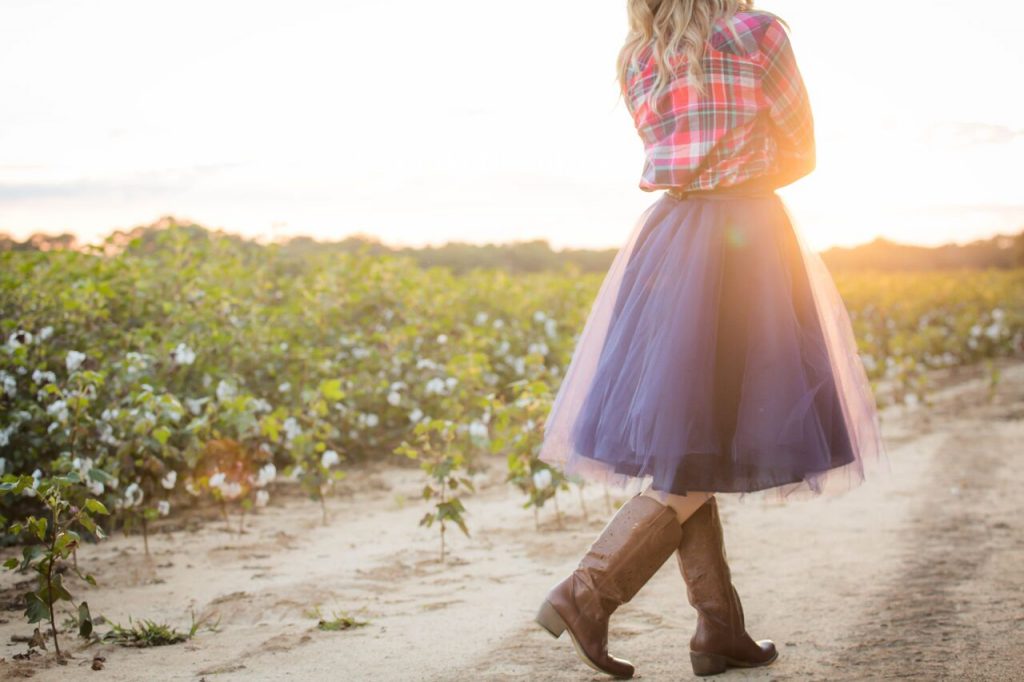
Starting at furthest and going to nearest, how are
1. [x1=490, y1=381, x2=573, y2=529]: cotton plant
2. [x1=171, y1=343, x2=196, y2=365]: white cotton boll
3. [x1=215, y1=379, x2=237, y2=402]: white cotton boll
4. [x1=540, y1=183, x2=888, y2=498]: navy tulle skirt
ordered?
[x1=171, y1=343, x2=196, y2=365]: white cotton boll, [x1=215, y1=379, x2=237, y2=402]: white cotton boll, [x1=490, y1=381, x2=573, y2=529]: cotton plant, [x1=540, y1=183, x2=888, y2=498]: navy tulle skirt

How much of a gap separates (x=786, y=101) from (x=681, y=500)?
101 centimetres

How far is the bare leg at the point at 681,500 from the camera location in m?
2.34

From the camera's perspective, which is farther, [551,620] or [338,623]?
[338,623]

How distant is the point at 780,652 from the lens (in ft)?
8.86

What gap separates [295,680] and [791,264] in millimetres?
1678

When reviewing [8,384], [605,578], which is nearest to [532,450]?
[605,578]

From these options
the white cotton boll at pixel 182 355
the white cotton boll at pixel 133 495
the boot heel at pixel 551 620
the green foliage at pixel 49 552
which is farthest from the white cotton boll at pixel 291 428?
the boot heel at pixel 551 620

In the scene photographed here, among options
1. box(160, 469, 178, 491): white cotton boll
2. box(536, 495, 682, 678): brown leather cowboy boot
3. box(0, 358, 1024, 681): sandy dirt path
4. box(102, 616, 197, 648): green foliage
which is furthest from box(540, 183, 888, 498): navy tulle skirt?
box(160, 469, 178, 491): white cotton boll

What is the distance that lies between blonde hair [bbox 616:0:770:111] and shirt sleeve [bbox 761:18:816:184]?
0.34 feet

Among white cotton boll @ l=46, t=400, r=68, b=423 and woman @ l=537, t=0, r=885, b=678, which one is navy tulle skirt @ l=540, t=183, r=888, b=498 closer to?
woman @ l=537, t=0, r=885, b=678

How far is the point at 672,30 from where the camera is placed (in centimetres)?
242

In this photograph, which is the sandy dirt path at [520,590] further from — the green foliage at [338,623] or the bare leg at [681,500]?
the bare leg at [681,500]

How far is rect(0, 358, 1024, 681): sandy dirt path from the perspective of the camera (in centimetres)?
262

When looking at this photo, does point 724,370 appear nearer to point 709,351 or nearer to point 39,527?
point 709,351
